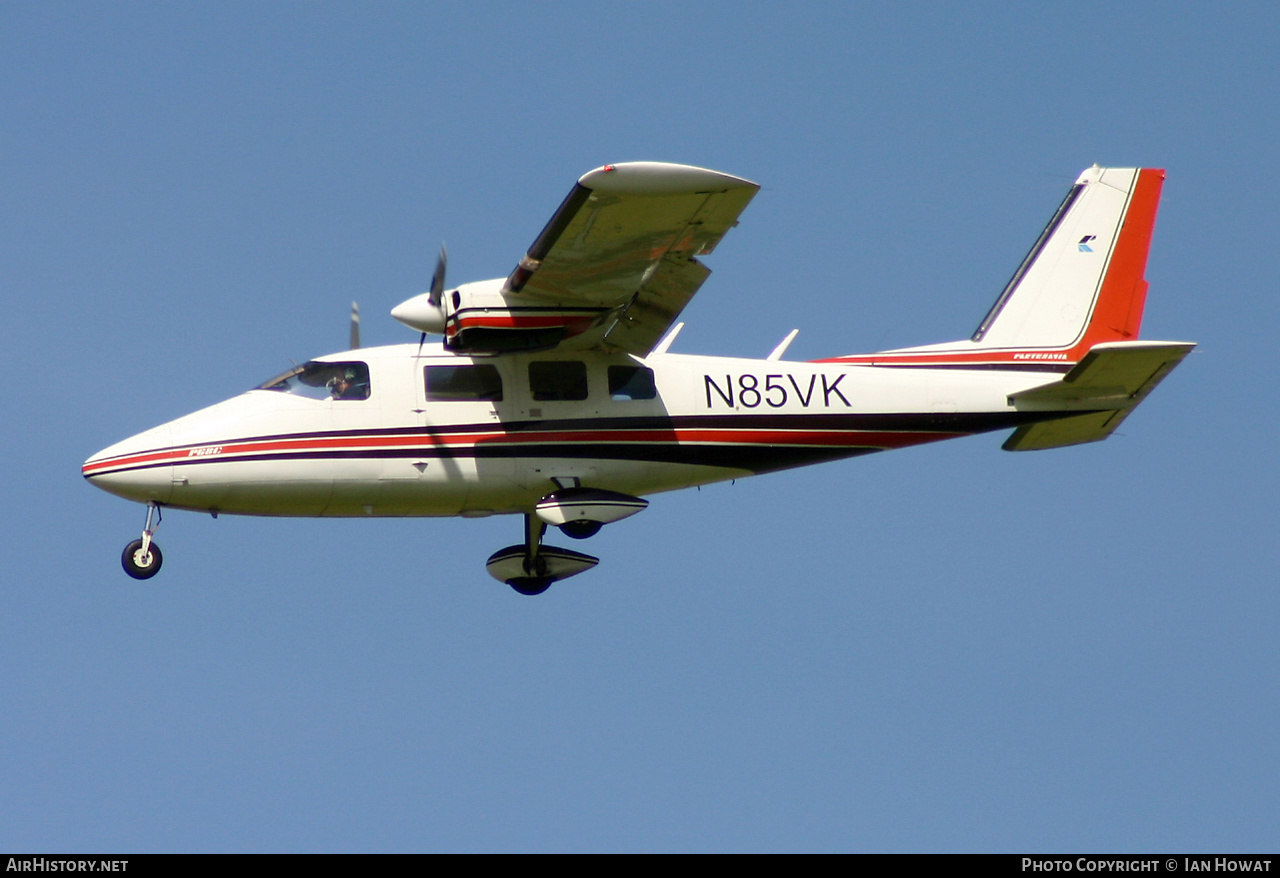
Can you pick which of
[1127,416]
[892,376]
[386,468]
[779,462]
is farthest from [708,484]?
[1127,416]

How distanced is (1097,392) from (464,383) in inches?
283

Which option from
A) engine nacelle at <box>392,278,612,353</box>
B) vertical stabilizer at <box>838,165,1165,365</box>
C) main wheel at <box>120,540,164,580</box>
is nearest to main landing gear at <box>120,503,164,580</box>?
main wheel at <box>120,540,164,580</box>

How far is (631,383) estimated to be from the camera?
60.8 feet

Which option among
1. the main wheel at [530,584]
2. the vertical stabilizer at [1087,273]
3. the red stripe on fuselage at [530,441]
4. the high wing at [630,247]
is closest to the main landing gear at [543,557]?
the main wheel at [530,584]

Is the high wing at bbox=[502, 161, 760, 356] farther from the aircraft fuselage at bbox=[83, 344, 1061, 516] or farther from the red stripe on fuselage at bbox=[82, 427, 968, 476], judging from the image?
the red stripe on fuselage at bbox=[82, 427, 968, 476]

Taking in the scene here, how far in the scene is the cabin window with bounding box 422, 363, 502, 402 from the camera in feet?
59.5

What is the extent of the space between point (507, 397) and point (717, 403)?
7.84 feet

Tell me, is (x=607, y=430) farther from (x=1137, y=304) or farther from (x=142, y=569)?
(x=1137, y=304)

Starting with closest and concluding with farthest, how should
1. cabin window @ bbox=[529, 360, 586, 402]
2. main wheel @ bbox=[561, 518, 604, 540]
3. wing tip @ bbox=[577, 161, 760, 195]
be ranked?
1. wing tip @ bbox=[577, 161, 760, 195]
2. main wheel @ bbox=[561, 518, 604, 540]
3. cabin window @ bbox=[529, 360, 586, 402]

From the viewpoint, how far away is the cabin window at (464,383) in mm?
18125

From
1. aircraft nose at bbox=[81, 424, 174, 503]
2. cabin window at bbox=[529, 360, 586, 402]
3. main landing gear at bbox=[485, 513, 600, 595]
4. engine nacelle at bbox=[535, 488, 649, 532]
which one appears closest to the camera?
aircraft nose at bbox=[81, 424, 174, 503]

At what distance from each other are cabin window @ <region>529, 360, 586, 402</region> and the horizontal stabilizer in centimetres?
505

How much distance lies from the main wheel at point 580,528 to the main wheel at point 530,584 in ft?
4.28
